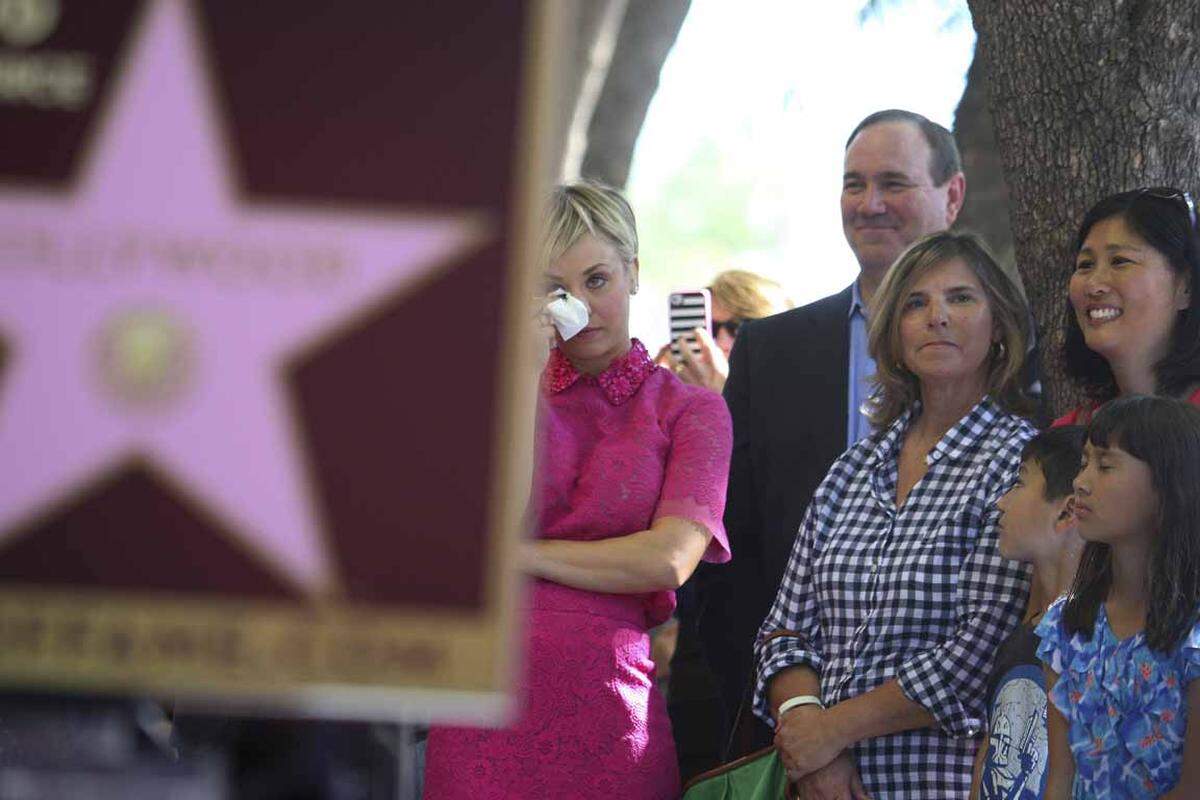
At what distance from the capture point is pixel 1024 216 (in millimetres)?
4328

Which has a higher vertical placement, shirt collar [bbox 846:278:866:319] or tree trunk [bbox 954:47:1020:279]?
tree trunk [bbox 954:47:1020:279]

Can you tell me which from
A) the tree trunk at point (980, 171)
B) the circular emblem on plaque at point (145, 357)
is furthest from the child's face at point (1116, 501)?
the tree trunk at point (980, 171)

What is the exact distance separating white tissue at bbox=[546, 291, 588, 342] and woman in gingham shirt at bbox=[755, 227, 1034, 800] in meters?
0.64

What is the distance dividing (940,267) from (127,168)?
2489mm

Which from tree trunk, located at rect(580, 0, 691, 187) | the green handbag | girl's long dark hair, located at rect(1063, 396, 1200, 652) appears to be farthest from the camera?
tree trunk, located at rect(580, 0, 691, 187)

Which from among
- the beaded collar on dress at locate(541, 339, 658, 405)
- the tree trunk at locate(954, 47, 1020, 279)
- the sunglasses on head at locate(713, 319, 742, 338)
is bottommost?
the beaded collar on dress at locate(541, 339, 658, 405)

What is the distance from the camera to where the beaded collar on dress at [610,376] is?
355 cm

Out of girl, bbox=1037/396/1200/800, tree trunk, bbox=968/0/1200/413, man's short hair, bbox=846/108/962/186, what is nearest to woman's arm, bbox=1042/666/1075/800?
girl, bbox=1037/396/1200/800

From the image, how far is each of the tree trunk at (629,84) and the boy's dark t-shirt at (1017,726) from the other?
7.29 m

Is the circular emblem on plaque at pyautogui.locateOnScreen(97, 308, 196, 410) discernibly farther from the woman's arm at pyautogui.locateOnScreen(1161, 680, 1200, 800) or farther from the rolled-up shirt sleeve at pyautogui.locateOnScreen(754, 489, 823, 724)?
the rolled-up shirt sleeve at pyautogui.locateOnScreen(754, 489, 823, 724)

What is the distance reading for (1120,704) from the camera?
296cm

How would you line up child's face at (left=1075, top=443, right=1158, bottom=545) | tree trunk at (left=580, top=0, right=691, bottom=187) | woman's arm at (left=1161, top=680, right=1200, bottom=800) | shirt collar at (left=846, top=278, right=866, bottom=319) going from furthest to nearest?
tree trunk at (left=580, top=0, right=691, bottom=187) < shirt collar at (left=846, top=278, right=866, bottom=319) < child's face at (left=1075, top=443, right=1158, bottom=545) < woman's arm at (left=1161, top=680, right=1200, bottom=800)

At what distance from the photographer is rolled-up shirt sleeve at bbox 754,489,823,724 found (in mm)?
3508

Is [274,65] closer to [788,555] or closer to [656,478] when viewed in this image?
[656,478]
